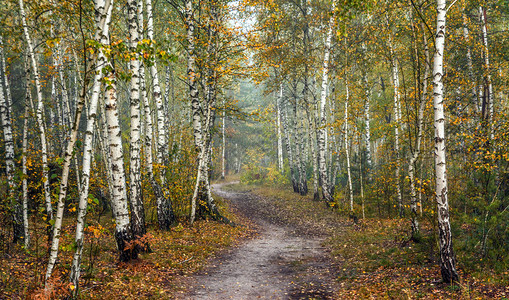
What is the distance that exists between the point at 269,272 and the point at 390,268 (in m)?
3.01

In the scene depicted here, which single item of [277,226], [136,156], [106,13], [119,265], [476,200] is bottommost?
[277,226]

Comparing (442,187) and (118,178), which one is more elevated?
(118,178)

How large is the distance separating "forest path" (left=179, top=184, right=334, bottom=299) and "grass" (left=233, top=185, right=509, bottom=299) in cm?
49

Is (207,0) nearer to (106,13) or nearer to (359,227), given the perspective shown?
(106,13)

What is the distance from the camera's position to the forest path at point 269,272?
6238 millimetres

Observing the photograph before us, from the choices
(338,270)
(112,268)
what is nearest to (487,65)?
(338,270)

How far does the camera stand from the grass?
5.22 m

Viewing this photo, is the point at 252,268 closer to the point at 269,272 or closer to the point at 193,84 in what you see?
the point at 269,272

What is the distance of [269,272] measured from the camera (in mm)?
7711

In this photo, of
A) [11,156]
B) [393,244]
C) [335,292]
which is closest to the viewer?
[335,292]

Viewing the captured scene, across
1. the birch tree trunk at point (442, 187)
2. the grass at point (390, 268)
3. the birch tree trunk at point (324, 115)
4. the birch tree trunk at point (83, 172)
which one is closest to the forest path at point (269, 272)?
the grass at point (390, 268)

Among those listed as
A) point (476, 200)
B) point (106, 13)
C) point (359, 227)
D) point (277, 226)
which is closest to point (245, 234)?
point (277, 226)

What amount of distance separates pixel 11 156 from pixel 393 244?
11.1 meters

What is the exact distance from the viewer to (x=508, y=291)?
486cm
